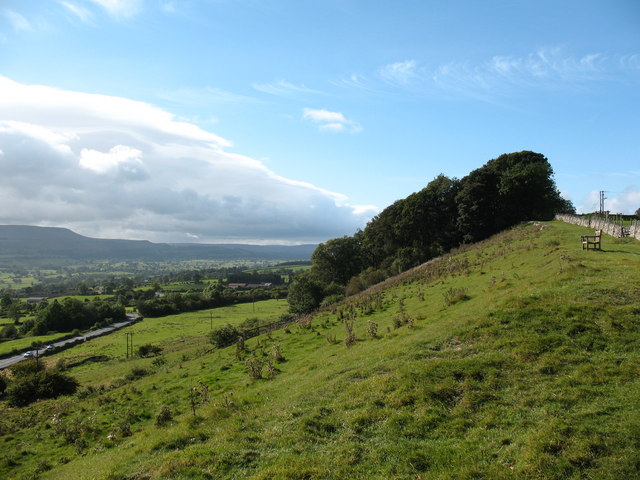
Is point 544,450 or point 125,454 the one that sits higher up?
point 544,450

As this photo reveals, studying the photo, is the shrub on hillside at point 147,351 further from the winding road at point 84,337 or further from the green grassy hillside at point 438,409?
the green grassy hillside at point 438,409

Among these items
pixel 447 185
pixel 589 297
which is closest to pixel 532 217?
pixel 447 185

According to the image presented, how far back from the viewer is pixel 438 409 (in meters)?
9.05

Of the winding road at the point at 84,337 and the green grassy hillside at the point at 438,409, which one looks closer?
the green grassy hillside at the point at 438,409

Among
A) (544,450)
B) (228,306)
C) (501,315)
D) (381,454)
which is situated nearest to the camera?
(544,450)

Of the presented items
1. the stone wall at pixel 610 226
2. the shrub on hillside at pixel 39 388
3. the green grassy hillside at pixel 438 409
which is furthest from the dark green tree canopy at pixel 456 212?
the green grassy hillside at pixel 438 409

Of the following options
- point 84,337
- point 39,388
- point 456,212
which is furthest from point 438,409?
point 84,337

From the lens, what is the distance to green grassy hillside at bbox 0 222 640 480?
7160 millimetres

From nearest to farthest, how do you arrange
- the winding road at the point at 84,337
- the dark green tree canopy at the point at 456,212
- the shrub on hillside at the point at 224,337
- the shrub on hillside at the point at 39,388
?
1. the shrub on hillside at the point at 39,388
2. the shrub on hillside at the point at 224,337
3. the dark green tree canopy at the point at 456,212
4. the winding road at the point at 84,337

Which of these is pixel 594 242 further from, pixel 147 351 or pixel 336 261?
pixel 147 351

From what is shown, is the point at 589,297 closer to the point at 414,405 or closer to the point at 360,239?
the point at 414,405

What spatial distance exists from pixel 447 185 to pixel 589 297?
51.1m

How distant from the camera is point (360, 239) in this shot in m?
82.4

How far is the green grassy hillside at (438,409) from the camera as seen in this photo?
23.5 feet
